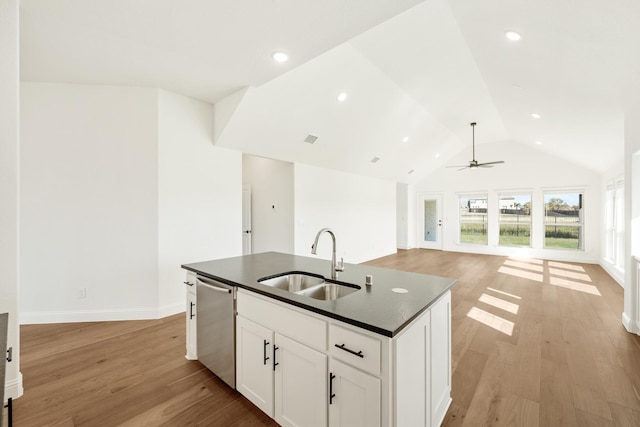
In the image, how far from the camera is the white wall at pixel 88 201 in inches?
130

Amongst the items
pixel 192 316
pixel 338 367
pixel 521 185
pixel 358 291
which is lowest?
pixel 192 316

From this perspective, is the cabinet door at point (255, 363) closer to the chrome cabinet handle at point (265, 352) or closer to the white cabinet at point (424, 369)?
the chrome cabinet handle at point (265, 352)

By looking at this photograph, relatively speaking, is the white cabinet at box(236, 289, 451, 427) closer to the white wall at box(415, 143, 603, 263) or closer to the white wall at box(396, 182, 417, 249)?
the white wall at box(415, 143, 603, 263)

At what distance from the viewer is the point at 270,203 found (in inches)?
229

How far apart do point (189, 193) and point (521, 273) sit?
6.72m

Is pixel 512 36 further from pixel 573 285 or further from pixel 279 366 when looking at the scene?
pixel 573 285

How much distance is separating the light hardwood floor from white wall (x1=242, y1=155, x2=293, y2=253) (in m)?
2.39

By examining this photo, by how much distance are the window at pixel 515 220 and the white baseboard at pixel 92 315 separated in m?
8.87

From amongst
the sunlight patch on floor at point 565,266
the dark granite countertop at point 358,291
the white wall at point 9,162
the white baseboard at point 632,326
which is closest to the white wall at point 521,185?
the sunlight patch on floor at point 565,266

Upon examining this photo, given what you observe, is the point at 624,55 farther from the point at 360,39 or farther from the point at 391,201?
the point at 391,201

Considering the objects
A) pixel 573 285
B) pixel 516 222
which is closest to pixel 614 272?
pixel 573 285

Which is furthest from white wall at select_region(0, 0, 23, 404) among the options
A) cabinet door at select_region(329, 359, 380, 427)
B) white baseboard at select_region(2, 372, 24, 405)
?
cabinet door at select_region(329, 359, 380, 427)

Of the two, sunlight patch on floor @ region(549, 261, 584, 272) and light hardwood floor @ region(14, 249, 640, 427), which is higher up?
sunlight patch on floor @ region(549, 261, 584, 272)

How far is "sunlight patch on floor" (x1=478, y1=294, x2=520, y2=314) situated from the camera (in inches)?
155
